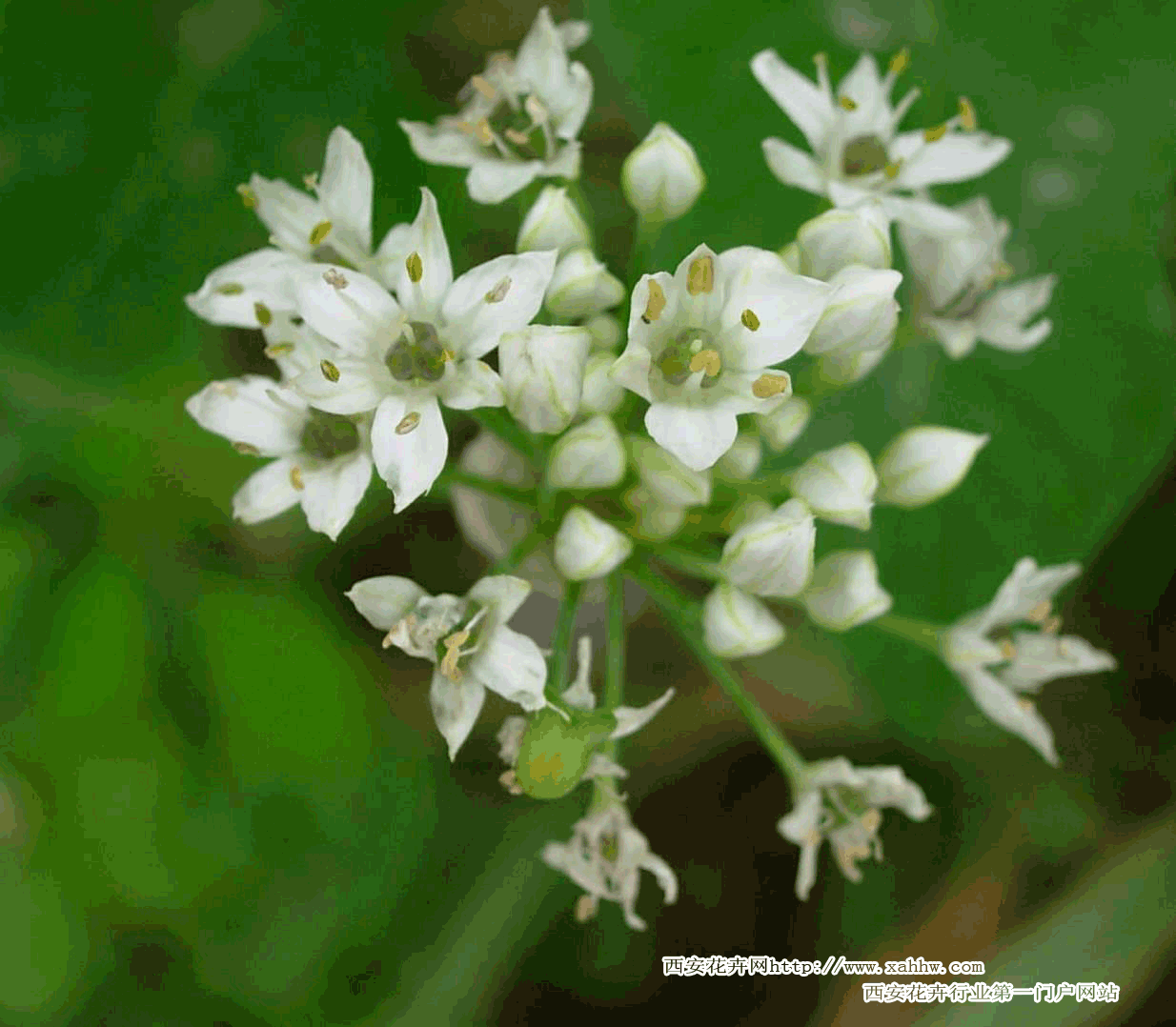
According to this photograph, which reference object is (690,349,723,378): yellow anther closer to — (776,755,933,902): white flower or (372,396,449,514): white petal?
(372,396,449,514): white petal

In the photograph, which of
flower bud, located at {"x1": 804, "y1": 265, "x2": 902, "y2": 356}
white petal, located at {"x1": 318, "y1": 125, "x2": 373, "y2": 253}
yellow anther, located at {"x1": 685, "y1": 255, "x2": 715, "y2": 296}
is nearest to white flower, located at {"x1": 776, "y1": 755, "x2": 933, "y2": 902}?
flower bud, located at {"x1": 804, "y1": 265, "x2": 902, "y2": 356}

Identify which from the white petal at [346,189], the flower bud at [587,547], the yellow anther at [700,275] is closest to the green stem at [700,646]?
the flower bud at [587,547]

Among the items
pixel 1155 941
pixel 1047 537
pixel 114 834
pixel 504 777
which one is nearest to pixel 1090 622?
pixel 1047 537

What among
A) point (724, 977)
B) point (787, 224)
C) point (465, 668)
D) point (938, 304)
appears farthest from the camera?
point (724, 977)

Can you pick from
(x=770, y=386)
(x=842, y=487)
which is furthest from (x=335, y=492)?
(x=842, y=487)

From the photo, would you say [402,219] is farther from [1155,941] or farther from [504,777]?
[1155,941]

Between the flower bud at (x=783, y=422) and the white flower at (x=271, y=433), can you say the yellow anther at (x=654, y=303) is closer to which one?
the flower bud at (x=783, y=422)
